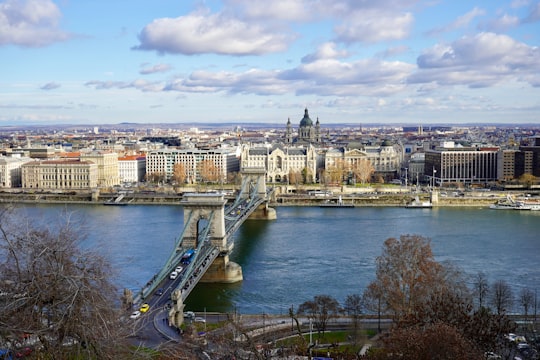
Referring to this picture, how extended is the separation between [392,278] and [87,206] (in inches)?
797

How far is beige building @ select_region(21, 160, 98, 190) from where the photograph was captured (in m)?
33.6

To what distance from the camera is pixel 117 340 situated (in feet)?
18.4

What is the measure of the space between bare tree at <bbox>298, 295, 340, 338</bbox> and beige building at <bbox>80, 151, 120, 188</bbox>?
25.5 meters

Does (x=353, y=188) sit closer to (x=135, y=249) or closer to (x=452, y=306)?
(x=135, y=249)

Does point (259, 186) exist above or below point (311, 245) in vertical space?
above

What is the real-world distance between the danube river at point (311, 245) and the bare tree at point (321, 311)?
102cm

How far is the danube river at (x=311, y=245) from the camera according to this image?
1300 cm

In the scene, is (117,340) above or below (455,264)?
above

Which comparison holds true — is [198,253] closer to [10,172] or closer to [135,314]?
[135,314]

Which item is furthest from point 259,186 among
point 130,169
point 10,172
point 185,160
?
point 10,172

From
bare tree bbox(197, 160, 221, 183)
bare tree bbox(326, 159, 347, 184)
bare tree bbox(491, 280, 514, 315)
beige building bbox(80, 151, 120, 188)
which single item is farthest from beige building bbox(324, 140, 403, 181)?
bare tree bbox(491, 280, 514, 315)

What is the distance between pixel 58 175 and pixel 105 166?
115 inches

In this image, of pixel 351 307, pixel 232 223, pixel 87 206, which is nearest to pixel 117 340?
pixel 351 307

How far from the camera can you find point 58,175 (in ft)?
110
